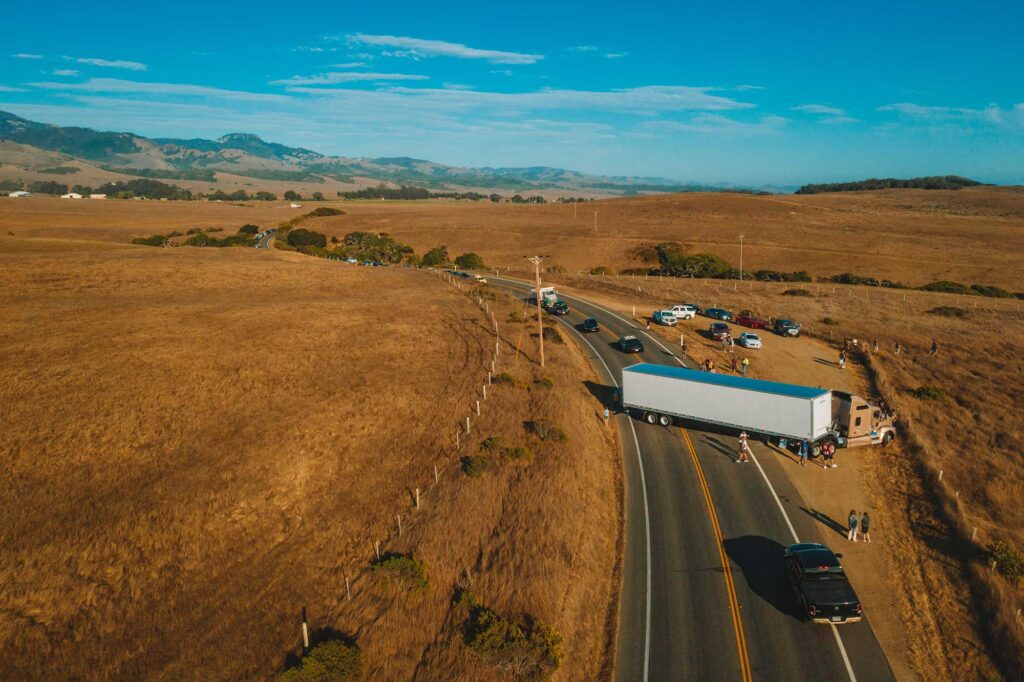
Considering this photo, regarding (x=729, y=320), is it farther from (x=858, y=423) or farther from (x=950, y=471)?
(x=950, y=471)

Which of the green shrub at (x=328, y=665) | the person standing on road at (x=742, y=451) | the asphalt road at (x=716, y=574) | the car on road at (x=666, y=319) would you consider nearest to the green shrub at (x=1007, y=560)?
the asphalt road at (x=716, y=574)

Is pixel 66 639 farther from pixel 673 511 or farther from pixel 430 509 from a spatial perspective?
pixel 673 511

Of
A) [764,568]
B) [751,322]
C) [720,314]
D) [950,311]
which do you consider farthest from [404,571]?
[950,311]

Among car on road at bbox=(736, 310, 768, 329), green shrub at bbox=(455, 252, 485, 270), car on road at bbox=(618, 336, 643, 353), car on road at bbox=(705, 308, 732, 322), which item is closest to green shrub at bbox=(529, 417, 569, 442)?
car on road at bbox=(618, 336, 643, 353)

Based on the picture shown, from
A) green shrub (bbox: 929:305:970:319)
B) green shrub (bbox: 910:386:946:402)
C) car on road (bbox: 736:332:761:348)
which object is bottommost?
green shrub (bbox: 910:386:946:402)

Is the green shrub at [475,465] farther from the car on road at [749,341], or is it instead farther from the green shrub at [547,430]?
the car on road at [749,341]

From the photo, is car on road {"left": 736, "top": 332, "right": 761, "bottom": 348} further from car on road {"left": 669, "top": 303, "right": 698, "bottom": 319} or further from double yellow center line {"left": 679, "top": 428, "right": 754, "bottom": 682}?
double yellow center line {"left": 679, "top": 428, "right": 754, "bottom": 682}
